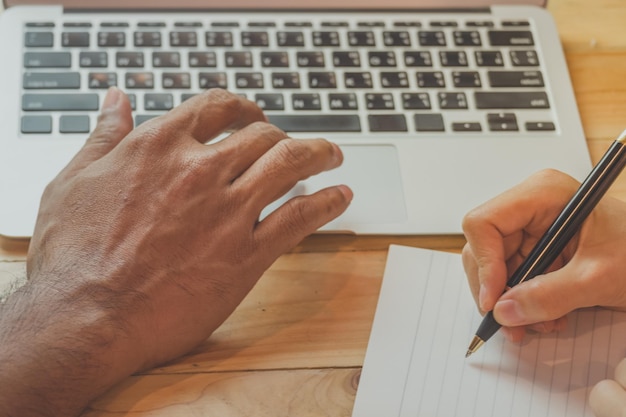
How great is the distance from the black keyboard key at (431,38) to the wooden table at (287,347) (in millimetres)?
224

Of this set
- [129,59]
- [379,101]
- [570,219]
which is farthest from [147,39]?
[570,219]

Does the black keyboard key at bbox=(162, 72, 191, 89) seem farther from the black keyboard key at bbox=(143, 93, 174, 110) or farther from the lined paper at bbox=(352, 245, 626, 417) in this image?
the lined paper at bbox=(352, 245, 626, 417)

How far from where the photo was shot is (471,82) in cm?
83

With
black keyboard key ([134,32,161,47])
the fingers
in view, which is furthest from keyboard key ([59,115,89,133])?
the fingers

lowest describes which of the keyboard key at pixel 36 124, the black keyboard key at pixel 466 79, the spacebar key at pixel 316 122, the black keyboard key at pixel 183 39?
the spacebar key at pixel 316 122

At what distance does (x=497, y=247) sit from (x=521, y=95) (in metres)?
0.23

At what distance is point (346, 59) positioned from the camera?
0.84 metres

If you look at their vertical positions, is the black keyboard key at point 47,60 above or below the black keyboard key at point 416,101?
above

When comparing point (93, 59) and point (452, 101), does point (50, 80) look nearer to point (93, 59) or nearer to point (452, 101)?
point (93, 59)

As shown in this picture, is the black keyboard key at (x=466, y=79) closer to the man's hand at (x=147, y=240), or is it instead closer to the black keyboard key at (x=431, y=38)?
the black keyboard key at (x=431, y=38)

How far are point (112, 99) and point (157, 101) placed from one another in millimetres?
56

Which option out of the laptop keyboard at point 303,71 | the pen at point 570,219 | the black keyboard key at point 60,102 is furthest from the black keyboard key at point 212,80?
the pen at point 570,219

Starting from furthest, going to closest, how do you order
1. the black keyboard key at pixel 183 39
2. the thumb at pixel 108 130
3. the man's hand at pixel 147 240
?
the black keyboard key at pixel 183 39
the thumb at pixel 108 130
the man's hand at pixel 147 240

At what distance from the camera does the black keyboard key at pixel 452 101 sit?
2.67ft
